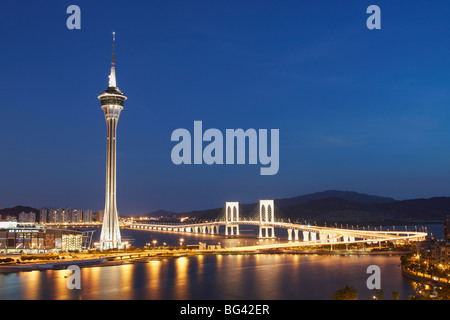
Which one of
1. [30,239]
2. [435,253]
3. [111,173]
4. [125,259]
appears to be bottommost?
[125,259]

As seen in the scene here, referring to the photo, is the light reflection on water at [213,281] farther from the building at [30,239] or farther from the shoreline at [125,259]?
the building at [30,239]

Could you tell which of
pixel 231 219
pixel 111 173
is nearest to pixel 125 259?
pixel 111 173

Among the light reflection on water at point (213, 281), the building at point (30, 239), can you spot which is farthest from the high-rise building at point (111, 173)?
the light reflection on water at point (213, 281)

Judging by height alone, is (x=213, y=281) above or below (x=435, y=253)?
below

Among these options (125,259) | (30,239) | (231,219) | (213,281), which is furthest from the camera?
(231,219)

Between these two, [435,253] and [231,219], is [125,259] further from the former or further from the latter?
[231,219]

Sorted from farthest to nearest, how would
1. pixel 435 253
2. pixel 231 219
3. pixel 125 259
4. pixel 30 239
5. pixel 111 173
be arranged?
1. pixel 231 219
2. pixel 111 173
3. pixel 30 239
4. pixel 125 259
5. pixel 435 253
